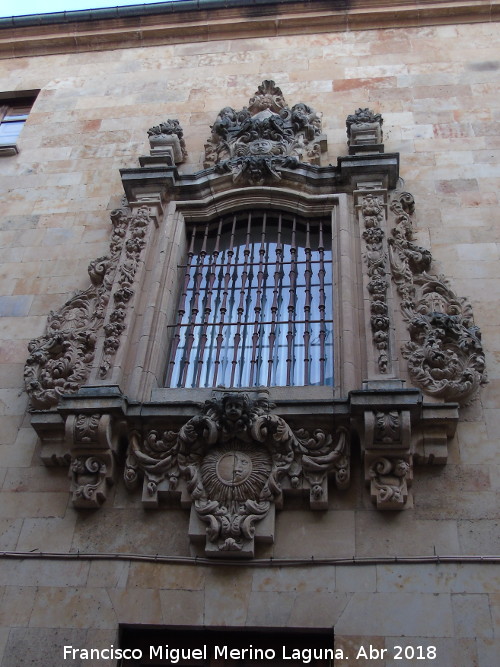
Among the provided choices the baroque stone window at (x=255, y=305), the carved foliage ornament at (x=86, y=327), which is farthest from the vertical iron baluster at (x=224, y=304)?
the carved foliage ornament at (x=86, y=327)

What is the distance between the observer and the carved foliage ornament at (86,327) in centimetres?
767

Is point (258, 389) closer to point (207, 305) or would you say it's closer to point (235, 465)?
point (235, 465)

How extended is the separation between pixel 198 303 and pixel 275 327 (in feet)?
3.52

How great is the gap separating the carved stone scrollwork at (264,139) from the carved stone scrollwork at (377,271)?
4.28ft

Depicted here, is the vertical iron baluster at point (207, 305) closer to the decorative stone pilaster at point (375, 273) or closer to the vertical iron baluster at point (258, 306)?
the vertical iron baluster at point (258, 306)

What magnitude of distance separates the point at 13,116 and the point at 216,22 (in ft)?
13.0

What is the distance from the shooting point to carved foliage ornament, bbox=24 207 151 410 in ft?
25.2

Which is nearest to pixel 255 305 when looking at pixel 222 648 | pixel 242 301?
pixel 242 301

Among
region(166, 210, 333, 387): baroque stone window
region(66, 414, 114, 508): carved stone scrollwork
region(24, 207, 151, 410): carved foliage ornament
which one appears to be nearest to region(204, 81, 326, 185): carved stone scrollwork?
region(166, 210, 333, 387): baroque stone window

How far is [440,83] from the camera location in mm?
10859

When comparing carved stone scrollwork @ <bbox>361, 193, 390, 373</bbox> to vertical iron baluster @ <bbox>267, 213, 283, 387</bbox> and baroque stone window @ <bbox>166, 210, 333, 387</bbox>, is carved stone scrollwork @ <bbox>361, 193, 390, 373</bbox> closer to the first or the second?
baroque stone window @ <bbox>166, 210, 333, 387</bbox>

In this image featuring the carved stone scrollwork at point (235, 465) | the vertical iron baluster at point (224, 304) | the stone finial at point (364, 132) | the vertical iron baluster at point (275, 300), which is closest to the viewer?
the carved stone scrollwork at point (235, 465)

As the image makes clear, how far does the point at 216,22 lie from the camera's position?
12.6m

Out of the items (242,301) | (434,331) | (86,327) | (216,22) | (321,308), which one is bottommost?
(434,331)
